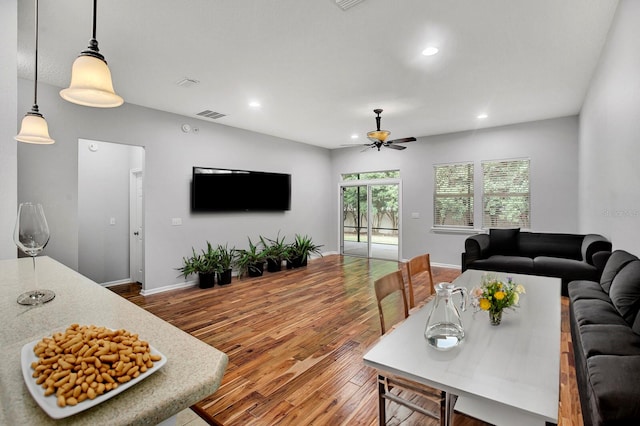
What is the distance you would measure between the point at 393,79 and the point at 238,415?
3758mm

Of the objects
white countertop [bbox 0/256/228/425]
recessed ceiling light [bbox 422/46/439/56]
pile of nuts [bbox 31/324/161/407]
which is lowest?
white countertop [bbox 0/256/228/425]

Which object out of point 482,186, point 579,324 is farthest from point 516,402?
point 482,186

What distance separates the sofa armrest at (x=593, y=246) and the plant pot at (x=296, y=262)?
4.77 meters

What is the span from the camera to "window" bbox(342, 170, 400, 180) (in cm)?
750

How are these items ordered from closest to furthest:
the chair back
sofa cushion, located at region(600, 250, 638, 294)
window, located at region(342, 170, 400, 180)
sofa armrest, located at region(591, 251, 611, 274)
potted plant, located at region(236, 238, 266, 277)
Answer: the chair back < sofa cushion, located at region(600, 250, 638, 294) < sofa armrest, located at region(591, 251, 611, 274) < potted plant, located at region(236, 238, 266, 277) < window, located at region(342, 170, 400, 180)

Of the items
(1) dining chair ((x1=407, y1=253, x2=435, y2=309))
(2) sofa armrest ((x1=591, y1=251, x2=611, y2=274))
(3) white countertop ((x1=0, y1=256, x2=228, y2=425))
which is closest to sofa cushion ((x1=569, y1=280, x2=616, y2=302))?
(2) sofa armrest ((x1=591, y1=251, x2=611, y2=274))

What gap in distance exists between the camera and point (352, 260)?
762cm

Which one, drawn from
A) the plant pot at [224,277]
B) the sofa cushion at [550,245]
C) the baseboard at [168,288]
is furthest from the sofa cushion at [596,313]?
the baseboard at [168,288]

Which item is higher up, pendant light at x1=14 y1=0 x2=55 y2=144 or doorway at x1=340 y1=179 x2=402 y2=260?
pendant light at x1=14 y1=0 x2=55 y2=144

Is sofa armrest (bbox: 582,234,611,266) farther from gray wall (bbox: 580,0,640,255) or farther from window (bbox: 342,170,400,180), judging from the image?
window (bbox: 342,170,400,180)

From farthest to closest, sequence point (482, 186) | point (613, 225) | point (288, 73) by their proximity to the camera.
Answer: point (482, 186)
point (288, 73)
point (613, 225)

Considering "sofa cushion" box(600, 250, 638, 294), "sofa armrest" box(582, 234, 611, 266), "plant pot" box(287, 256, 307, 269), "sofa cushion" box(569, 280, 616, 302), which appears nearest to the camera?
"sofa cushion" box(600, 250, 638, 294)

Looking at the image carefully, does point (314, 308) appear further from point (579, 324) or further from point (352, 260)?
point (352, 260)

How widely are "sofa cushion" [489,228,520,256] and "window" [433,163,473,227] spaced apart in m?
0.92
